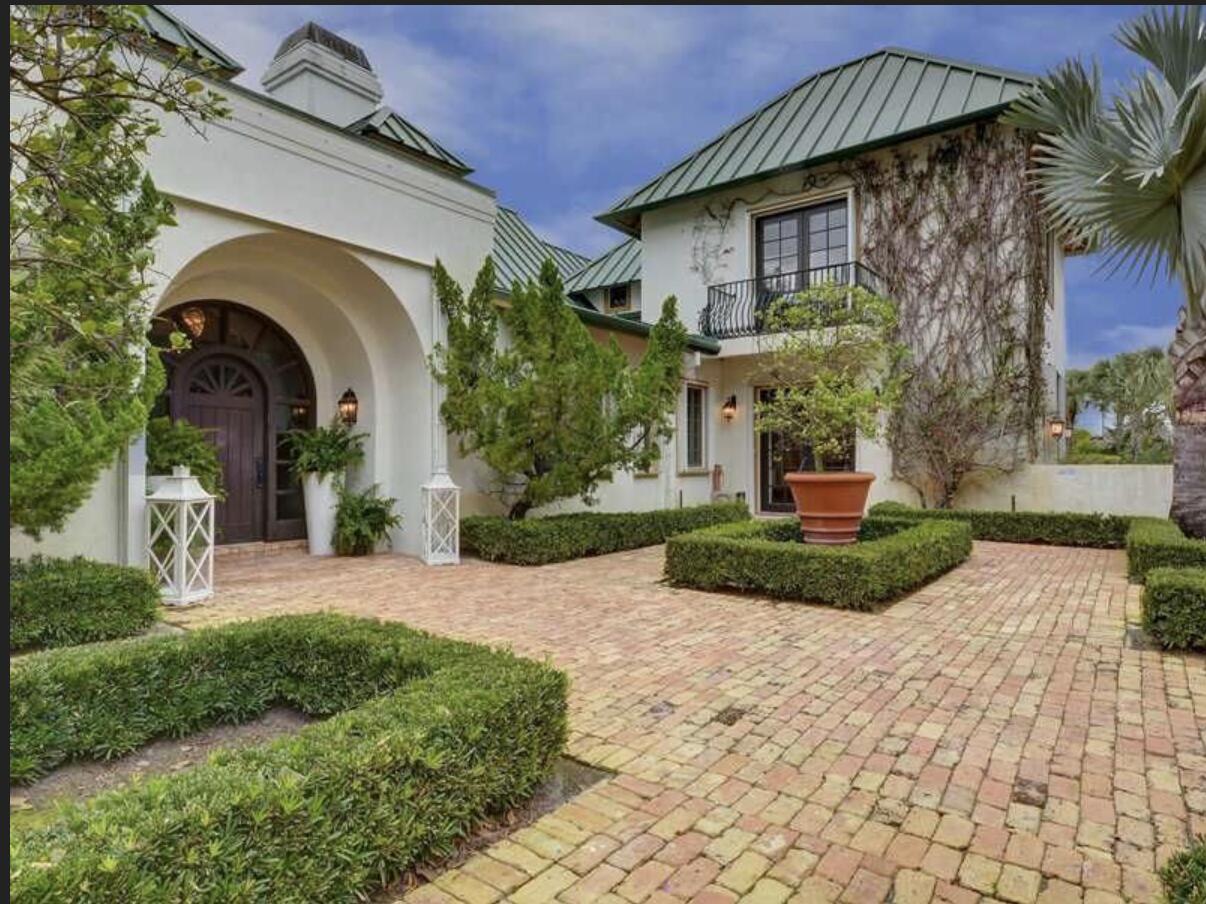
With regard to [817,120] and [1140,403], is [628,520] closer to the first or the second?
[817,120]

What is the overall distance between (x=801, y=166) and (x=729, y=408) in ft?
16.0

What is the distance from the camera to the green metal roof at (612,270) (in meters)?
17.0

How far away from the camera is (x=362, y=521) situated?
8898mm

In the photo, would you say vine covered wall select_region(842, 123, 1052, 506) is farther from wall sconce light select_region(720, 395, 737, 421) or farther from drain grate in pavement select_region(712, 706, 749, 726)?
drain grate in pavement select_region(712, 706, 749, 726)

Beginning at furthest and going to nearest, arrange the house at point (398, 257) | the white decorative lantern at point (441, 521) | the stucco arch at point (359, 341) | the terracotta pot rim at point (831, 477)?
the white decorative lantern at point (441, 521) < the stucco arch at point (359, 341) < the terracotta pot rim at point (831, 477) < the house at point (398, 257)

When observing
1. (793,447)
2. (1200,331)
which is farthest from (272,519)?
(1200,331)

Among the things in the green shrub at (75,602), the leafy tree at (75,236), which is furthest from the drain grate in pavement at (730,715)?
the green shrub at (75,602)

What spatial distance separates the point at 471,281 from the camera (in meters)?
9.52

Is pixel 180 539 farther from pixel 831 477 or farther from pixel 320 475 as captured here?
pixel 831 477

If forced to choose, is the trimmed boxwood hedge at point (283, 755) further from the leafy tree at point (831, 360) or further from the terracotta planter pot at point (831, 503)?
the leafy tree at point (831, 360)

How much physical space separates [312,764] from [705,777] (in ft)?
5.41

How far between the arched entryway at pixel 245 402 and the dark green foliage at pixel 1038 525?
8.71m

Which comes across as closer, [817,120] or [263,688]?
[263,688]

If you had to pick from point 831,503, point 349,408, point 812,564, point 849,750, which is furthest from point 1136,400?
point 849,750
